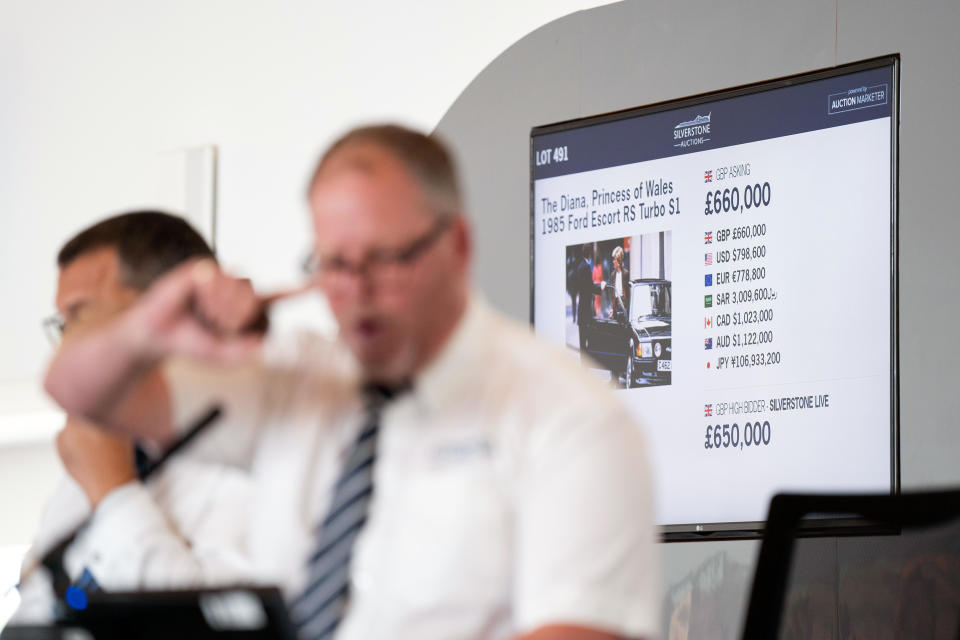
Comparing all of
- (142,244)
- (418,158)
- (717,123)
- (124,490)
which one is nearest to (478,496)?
(418,158)

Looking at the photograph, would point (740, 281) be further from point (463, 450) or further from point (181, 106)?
point (181, 106)

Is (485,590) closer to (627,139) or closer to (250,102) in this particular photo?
(627,139)

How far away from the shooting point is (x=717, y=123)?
10.3 ft

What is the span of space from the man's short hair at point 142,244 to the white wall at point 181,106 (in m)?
1.57

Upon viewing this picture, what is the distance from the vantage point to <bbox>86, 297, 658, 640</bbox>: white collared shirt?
129 centimetres

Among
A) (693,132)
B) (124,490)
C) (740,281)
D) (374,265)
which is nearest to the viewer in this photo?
(374,265)

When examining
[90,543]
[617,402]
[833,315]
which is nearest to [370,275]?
[617,402]

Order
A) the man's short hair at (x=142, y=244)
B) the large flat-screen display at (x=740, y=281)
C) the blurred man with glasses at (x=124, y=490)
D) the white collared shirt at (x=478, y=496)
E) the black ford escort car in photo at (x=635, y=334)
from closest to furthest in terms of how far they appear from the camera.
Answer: the white collared shirt at (x=478, y=496)
the blurred man with glasses at (x=124, y=490)
the man's short hair at (x=142, y=244)
the large flat-screen display at (x=740, y=281)
the black ford escort car in photo at (x=635, y=334)

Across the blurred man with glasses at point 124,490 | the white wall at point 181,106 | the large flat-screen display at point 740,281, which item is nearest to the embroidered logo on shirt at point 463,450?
the blurred man with glasses at point 124,490

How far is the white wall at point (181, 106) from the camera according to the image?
12.6 feet

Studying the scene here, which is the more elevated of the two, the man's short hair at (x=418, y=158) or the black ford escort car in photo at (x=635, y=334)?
the man's short hair at (x=418, y=158)

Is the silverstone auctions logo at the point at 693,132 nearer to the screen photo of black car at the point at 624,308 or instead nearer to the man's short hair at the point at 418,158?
the screen photo of black car at the point at 624,308

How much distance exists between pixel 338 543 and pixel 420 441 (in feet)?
0.45

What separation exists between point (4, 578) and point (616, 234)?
7.53ft
